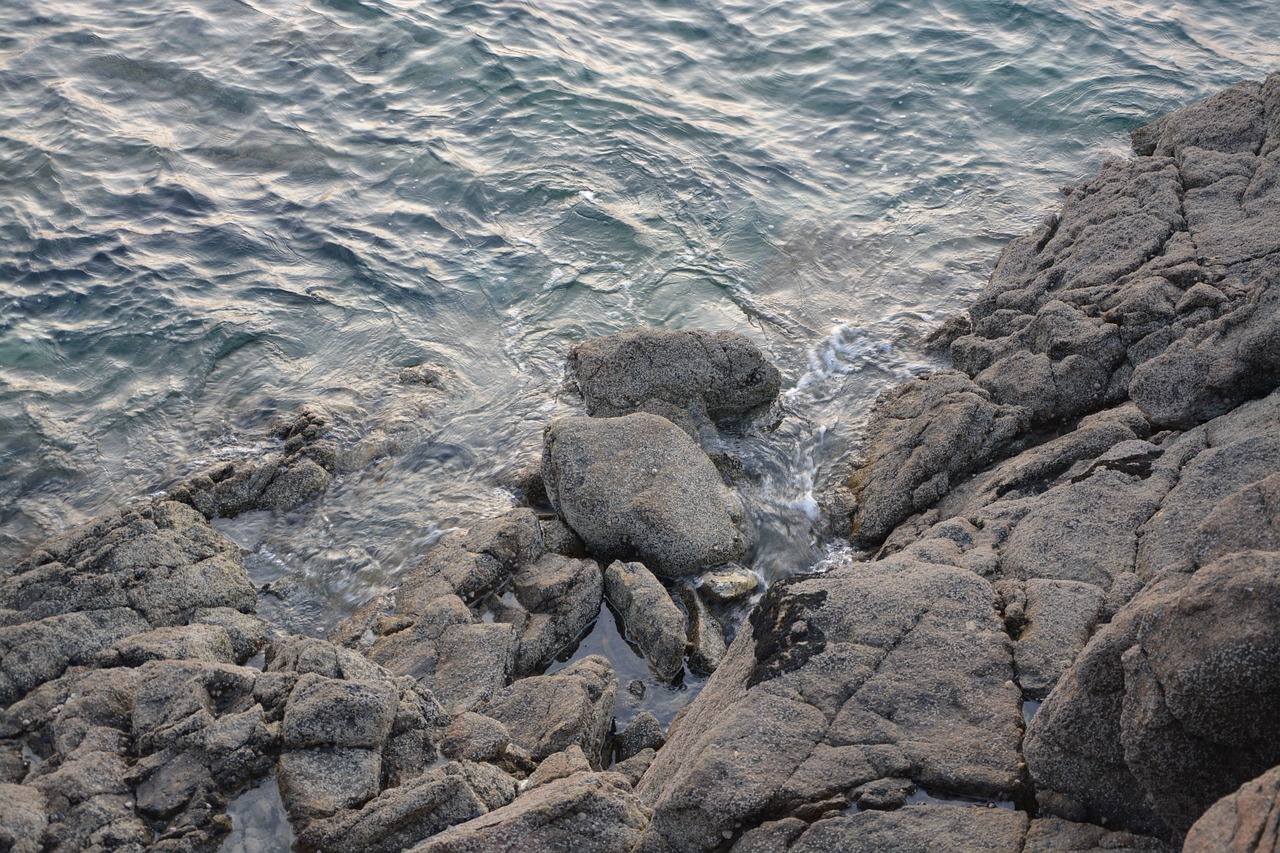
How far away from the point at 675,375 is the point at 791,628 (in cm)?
546

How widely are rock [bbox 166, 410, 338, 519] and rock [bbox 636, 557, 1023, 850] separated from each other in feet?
18.8

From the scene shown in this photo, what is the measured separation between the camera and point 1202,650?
13.7ft

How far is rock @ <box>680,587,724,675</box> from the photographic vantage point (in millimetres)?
8492

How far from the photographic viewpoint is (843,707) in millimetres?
5812

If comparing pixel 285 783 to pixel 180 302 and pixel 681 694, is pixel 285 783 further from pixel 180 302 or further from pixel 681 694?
pixel 180 302

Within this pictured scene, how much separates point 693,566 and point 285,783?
4371 millimetres

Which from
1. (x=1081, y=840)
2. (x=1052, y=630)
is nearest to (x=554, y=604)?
(x=1052, y=630)

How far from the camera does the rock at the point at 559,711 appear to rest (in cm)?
736

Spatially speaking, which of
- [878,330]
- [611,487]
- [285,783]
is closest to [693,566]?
[611,487]

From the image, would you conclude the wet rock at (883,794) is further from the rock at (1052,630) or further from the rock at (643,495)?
the rock at (643,495)

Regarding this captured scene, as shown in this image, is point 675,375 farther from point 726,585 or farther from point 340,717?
point 340,717

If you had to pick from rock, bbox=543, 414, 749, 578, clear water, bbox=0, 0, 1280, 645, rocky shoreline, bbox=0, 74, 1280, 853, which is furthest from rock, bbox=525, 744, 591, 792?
clear water, bbox=0, 0, 1280, 645

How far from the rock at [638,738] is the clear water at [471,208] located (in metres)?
2.86

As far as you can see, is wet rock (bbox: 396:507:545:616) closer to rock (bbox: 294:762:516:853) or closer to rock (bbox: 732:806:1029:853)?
rock (bbox: 294:762:516:853)
